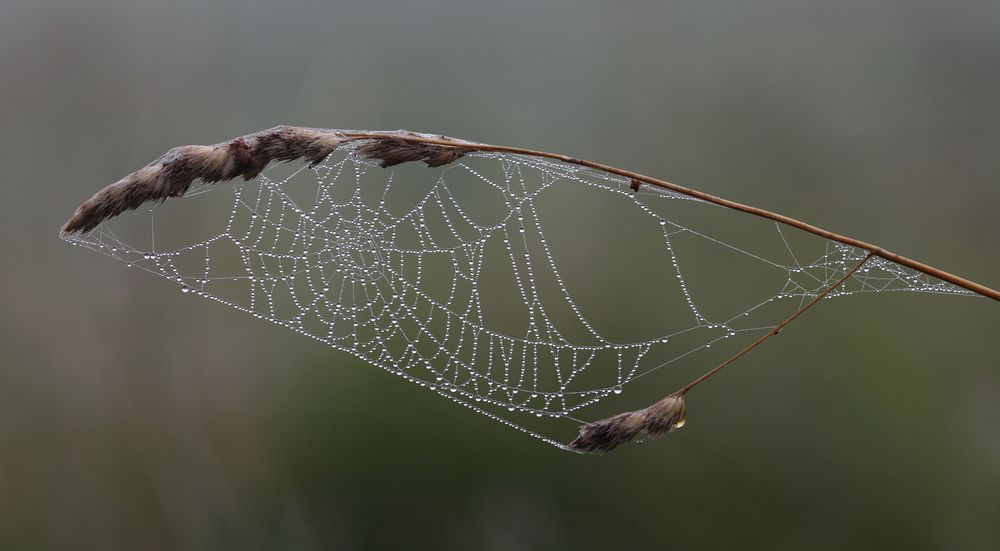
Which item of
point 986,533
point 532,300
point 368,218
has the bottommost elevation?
point 986,533

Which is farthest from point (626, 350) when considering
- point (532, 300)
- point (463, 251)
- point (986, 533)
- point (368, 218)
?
point (986, 533)

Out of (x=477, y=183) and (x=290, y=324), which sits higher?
(x=477, y=183)

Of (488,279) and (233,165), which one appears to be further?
(488,279)

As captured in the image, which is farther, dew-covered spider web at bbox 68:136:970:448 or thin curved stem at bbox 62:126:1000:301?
dew-covered spider web at bbox 68:136:970:448

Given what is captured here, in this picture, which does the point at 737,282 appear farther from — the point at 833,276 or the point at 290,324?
the point at 290,324

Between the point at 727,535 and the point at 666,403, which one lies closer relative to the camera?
the point at 666,403

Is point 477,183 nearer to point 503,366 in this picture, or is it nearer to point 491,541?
point 503,366

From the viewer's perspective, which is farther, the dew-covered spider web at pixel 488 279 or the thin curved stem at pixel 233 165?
the dew-covered spider web at pixel 488 279
